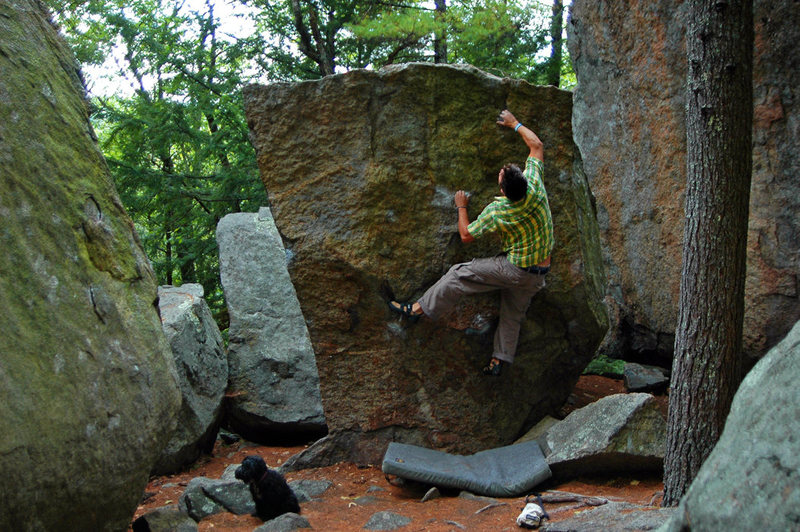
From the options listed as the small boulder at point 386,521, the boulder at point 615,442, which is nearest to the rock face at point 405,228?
the boulder at point 615,442

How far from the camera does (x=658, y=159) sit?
22.8ft

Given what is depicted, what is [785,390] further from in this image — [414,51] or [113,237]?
[414,51]

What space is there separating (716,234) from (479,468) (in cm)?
267

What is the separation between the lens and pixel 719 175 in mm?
3871

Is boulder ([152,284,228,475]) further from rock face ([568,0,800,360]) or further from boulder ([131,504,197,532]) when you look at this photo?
rock face ([568,0,800,360])

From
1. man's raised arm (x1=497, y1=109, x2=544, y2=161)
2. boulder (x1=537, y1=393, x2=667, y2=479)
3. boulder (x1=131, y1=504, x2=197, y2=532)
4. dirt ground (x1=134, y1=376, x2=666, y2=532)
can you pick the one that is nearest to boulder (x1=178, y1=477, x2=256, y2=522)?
dirt ground (x1=134, y1=376, x2=666, y2=532)

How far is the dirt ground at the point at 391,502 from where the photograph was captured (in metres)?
4.48

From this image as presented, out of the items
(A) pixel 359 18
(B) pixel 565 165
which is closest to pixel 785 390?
(B) pixel 565 165

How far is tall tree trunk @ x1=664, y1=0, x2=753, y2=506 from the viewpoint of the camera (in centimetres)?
386

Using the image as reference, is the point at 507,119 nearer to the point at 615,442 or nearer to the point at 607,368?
the point at 615,442

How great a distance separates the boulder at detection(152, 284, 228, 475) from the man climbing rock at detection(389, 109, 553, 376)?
2272mm

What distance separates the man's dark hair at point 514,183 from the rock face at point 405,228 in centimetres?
64

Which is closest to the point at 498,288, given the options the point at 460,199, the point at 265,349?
the point at 460,199

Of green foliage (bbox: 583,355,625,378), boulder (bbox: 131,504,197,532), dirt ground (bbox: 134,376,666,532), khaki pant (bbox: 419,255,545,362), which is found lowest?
dirt ground (bbox: 134,376,666,532)
